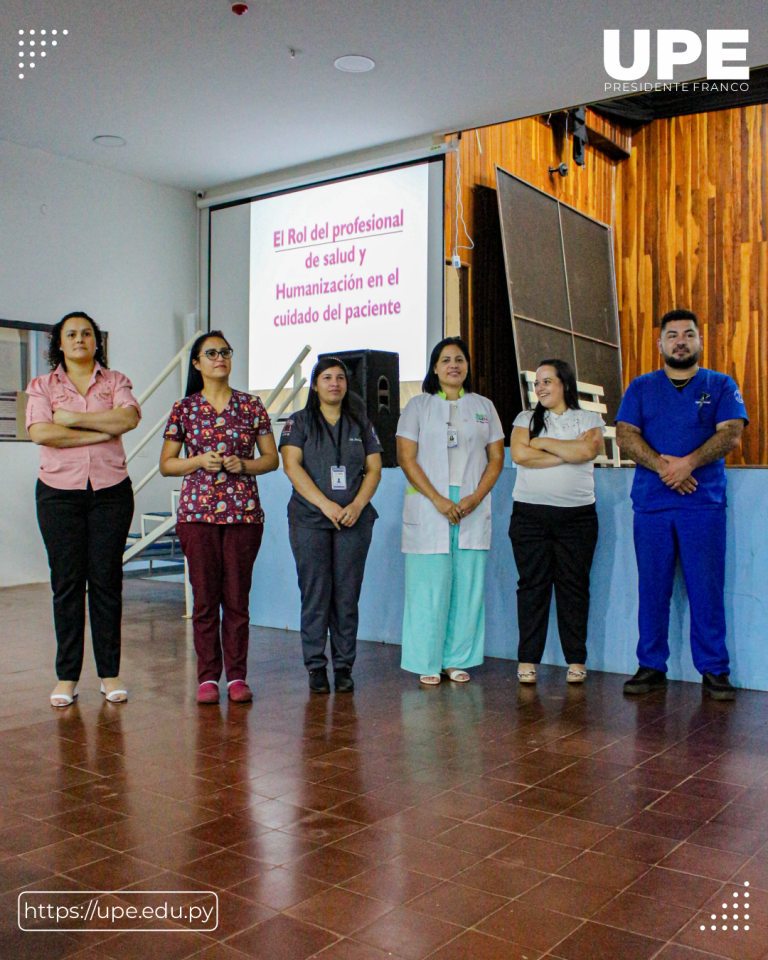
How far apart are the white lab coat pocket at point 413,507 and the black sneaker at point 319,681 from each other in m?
0.73

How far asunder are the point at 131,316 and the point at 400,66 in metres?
3.49

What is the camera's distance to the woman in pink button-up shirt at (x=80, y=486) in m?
3.47

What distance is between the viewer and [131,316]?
812 cm

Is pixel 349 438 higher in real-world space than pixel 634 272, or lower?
lower

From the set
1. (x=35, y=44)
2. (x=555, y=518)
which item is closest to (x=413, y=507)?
(x=555, y=518)

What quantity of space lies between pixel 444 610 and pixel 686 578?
1017mm

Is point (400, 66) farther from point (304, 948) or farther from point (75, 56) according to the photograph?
point (304, 948)

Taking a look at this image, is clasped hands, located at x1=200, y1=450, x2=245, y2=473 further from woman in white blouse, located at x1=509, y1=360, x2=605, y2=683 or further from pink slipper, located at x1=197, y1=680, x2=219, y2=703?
woman in white blouse, located at x1=509, y1=360, x2=605, y2=683

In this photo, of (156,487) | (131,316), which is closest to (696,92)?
(131,316)

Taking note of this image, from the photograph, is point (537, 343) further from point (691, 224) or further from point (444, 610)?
point (444, 610)

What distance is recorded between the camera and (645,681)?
383 cm

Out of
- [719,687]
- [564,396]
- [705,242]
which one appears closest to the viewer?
[719,687]

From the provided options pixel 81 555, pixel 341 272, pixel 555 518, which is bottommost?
pixel 81 555

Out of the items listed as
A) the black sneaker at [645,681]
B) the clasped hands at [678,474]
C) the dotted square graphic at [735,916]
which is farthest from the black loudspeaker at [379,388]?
the dotted square graphic at [735,916]
